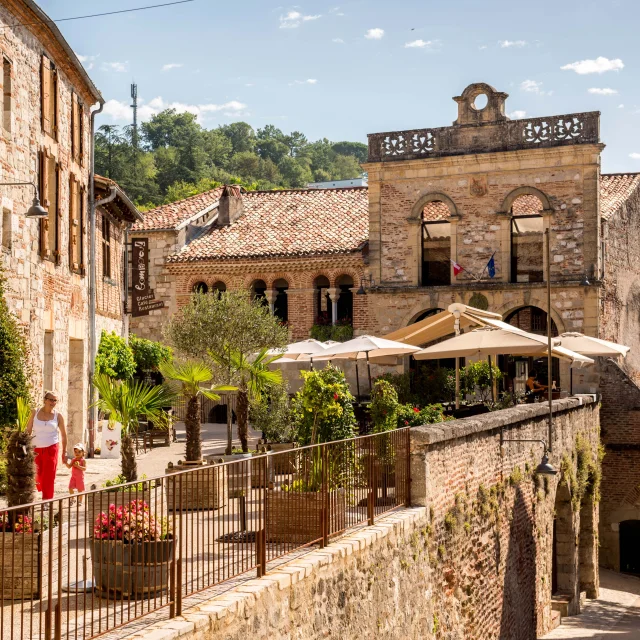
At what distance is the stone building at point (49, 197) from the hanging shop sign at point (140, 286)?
2.45 m

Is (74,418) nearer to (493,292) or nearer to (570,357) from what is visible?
(570,357)

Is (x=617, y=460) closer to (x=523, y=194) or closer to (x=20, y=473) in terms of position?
(x=523, y=194)

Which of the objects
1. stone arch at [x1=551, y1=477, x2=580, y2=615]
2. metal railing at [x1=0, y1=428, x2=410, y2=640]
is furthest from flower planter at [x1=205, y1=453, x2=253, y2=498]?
stone arch at [x1=551, y1=477, x2=580, y2=615]

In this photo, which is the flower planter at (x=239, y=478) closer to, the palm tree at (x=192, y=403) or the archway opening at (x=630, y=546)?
the palm tree at (x=192, y=403)

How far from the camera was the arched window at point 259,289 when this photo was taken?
35.9 meters

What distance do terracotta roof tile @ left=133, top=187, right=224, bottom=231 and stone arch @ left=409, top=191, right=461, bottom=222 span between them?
8.77 meters

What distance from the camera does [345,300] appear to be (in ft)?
115

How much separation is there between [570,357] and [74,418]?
34.8 ft

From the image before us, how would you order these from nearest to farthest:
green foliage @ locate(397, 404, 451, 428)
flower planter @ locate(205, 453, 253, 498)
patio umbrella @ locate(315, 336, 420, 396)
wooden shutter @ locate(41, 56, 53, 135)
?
flower planter @ locate(205, 453, 253, 498), green foliage @ locate(397, 404, 451, 428), wooden shutter @ locate(41, 56, 53, 135), patio umbrella @ locate(315, 336, 420, 396)

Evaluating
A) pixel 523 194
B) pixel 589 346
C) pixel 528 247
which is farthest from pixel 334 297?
pixel 589 346

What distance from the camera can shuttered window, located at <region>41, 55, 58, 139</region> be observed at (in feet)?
62.5

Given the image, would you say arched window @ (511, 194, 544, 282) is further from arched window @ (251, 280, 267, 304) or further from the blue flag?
arched window @ (251, 280, 267, 304)

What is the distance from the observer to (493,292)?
104ft

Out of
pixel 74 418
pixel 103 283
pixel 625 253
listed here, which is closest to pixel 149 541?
pixel 74 418
